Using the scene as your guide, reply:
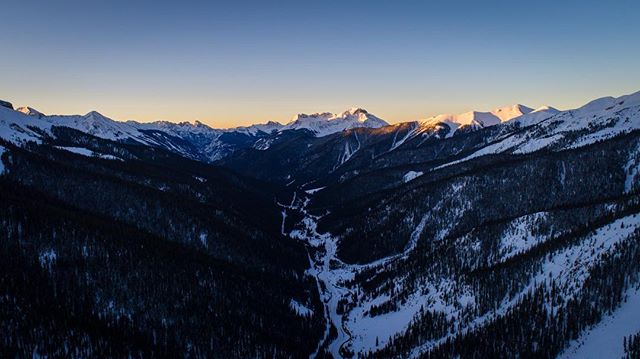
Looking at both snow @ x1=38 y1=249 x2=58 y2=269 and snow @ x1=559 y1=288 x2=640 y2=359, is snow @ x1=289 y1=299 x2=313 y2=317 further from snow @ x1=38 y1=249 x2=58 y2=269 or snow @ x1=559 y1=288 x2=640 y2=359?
snow @ x1=559 y1=288 x2=640 y2=359

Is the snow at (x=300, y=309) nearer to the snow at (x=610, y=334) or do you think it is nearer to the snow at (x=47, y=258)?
the snow at (x=47, y=258)

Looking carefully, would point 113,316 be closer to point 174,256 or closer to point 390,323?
point 174,256

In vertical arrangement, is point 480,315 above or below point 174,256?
below

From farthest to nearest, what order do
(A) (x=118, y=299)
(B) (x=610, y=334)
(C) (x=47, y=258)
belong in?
(C) (x=47, y=258)
(A) (x=118, y=299)
(B) (x=610, y=334)

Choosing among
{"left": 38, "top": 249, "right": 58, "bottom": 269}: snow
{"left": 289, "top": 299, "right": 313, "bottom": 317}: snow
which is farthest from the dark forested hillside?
{"left": 289, "top": 299, "right": 313, "bottom": 317}: snow

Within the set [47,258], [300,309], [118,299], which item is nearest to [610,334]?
[300,309]

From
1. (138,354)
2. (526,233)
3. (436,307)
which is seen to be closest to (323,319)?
(436,307)

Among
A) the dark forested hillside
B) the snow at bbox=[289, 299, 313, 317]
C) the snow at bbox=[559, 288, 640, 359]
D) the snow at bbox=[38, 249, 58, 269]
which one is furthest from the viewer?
the snow at bbox=[289, 299, 313, 317]

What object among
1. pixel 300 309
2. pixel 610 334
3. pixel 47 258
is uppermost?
pixel 47 258

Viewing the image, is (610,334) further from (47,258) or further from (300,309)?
(47,258)
